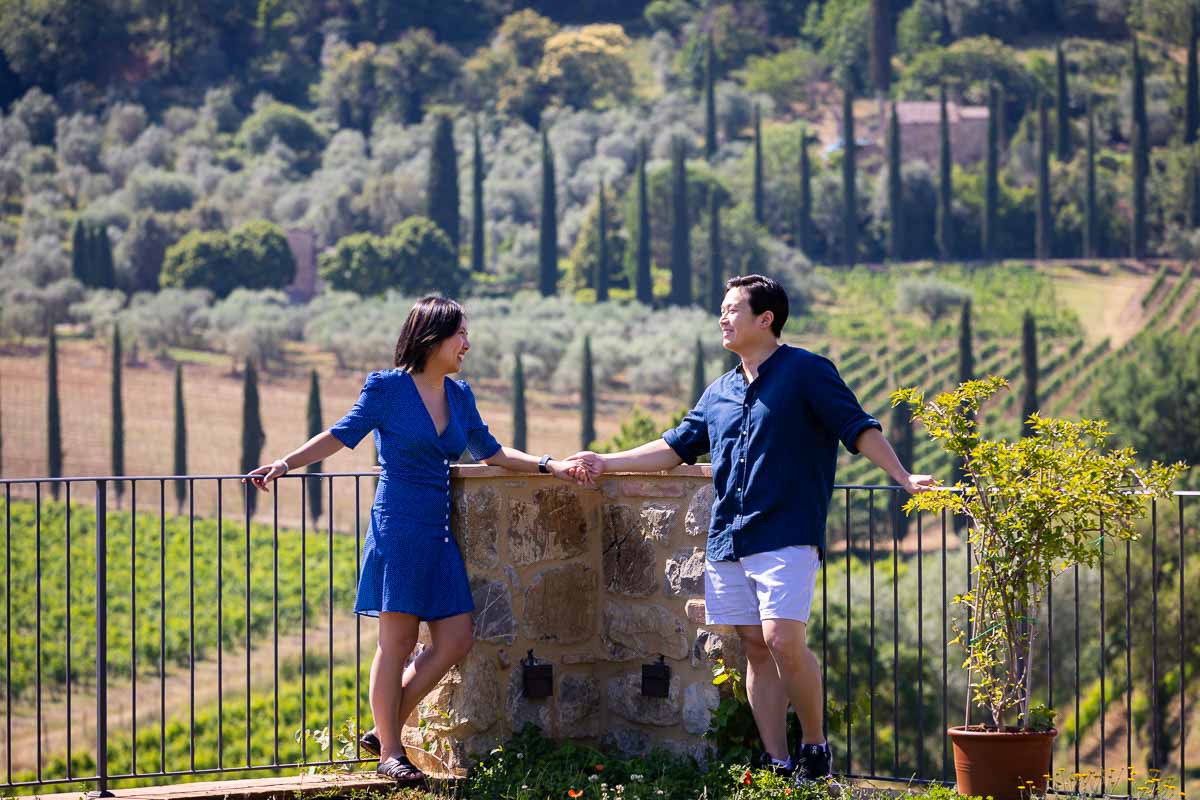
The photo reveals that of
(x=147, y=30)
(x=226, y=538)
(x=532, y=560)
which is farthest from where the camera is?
(x=147, y=30)

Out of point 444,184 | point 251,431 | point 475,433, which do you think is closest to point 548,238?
point 444,184

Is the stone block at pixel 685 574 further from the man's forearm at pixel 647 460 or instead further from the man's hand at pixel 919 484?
the man's hand at pixel 919 484

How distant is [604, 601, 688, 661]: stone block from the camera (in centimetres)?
426

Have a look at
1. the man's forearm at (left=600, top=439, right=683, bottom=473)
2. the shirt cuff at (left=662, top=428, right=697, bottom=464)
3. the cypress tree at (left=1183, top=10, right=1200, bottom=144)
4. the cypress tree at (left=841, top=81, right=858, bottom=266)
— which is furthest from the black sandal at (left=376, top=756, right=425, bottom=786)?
the cypress tree at (left=1183, top=10, right=1200, bottom=144)

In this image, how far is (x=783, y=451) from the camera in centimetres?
366

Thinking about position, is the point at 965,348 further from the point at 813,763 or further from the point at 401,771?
the point at 401,771

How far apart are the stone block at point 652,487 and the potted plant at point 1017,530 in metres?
0.75

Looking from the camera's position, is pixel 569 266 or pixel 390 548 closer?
pixel 390 548

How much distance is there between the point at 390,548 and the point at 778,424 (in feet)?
3.40

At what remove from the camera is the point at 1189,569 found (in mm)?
24047

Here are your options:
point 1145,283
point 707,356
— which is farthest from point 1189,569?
point 1145,283

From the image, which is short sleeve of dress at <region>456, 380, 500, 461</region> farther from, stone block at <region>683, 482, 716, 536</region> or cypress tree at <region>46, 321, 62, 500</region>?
cypress tree at <region>46, 321, 62, 500</region>

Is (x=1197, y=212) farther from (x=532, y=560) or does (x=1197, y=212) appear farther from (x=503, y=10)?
(x=532, y=560)

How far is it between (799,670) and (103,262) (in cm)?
6024
